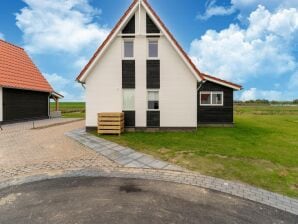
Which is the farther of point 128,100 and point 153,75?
point 128,100

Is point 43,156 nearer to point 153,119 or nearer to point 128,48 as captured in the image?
point 153,119

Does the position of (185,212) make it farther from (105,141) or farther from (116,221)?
(105,141)

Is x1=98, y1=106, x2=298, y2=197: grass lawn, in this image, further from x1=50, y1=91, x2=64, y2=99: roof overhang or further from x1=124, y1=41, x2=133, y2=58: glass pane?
x1=50, y1=91, x2=64, y2=99: roof overhang

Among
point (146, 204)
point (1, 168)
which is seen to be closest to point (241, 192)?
point (146, 204)

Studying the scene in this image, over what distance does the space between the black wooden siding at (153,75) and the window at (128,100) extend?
1338 mm

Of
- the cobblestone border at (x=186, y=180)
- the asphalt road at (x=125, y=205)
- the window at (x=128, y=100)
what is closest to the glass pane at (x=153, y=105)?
the window at (x=128, y=100)

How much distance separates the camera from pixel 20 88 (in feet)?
68.9

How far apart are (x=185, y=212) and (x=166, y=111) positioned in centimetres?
1079

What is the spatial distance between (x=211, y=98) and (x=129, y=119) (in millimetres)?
7747

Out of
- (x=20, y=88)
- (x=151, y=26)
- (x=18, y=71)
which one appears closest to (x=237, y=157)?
(x=151, y=26)

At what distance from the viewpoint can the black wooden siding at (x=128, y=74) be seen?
14992 millimetres

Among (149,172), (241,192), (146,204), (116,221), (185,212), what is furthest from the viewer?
(149,172)

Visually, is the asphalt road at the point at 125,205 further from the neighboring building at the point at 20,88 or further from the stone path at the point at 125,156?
the neighboring building at the point at 20,88

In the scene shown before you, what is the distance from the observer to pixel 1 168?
7426 mm
